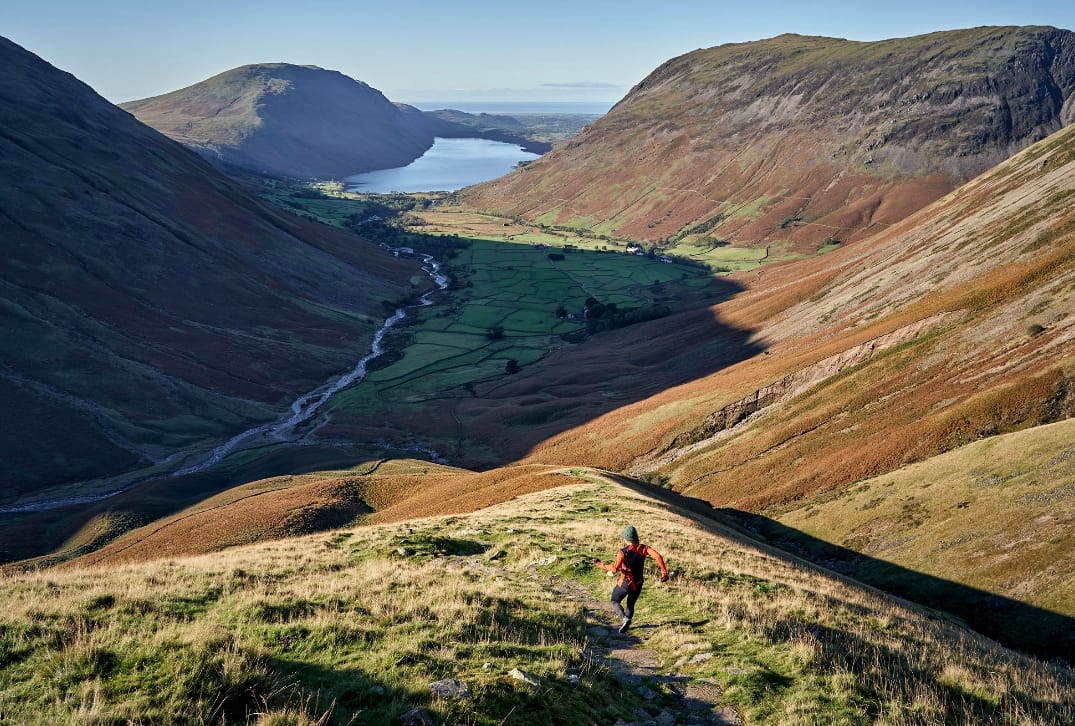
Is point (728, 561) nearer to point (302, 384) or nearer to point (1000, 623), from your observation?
point (1000, 623)

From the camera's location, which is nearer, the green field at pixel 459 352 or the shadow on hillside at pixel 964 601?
the shadow on hillside at pixel 964 601

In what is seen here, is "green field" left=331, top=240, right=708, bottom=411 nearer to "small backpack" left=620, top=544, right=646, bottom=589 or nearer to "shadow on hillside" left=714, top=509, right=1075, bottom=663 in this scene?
"shadow on hillside" left=714, top=509, right=1075, bottom=663

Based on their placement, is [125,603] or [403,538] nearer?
[125,603]

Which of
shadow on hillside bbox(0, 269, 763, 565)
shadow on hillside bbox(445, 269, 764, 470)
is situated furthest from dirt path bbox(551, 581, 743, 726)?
shadow on hillside bbox(445, 269, 764, 470)

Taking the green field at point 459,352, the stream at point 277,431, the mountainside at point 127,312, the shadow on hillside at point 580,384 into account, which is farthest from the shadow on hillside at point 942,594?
the mountainside at point 127,312

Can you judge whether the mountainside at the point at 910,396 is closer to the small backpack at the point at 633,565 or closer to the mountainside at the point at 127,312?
the small backpack at the point at 633,565

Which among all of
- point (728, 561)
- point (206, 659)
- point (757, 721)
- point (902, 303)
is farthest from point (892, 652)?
point (902, 303)
